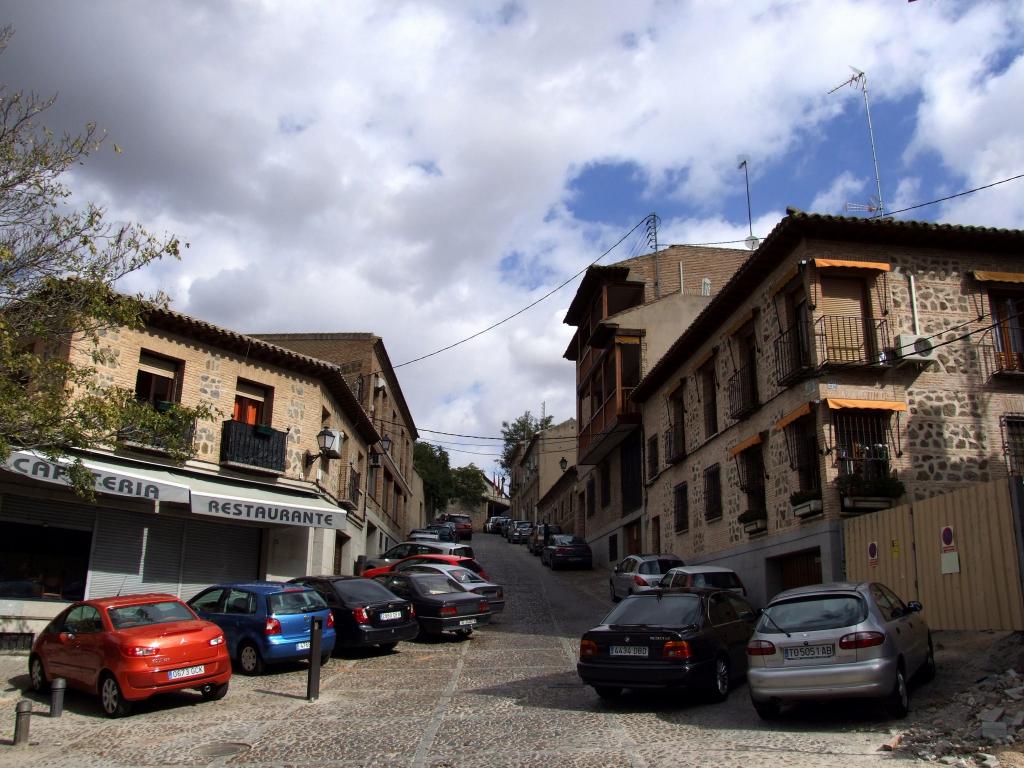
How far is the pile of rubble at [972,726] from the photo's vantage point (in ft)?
25.4

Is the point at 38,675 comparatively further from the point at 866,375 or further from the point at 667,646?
the point at 866,375

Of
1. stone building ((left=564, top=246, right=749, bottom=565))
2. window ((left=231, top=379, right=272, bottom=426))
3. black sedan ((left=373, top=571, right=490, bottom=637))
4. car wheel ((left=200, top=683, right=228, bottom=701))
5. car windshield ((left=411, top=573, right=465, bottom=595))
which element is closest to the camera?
car wheel ((left=200, top=683, right=228, bottom=701))

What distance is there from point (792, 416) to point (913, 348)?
2.67 metres

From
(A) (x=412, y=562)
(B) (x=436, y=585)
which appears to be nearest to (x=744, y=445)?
(B) (x=436, y=585)

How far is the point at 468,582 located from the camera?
20.4m

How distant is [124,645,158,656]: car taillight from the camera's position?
10.9 metres

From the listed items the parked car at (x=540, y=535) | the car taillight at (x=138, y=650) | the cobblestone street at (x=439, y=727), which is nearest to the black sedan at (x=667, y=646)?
the cobblestone street at (x=439, y=727)

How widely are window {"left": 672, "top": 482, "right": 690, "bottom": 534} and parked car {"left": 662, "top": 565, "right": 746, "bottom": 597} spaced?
7.63 metres

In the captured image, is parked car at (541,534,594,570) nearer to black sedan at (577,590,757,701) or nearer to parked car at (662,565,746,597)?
parked car at (662,565,746,597)

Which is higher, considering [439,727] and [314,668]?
[314,668]

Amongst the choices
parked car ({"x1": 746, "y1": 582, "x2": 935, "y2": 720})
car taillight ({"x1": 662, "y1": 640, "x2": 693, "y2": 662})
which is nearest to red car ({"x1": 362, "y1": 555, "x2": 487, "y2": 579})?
car taillight ({"x1": 662, "y1": 640, "x2": 693, "y2": 662})

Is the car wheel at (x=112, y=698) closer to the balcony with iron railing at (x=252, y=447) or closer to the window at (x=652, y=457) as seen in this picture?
the balcony with iron railing at (x=252, y=447)

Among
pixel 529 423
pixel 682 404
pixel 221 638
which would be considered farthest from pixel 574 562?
pixel 529 423

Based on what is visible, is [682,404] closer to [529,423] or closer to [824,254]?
[824,254]
